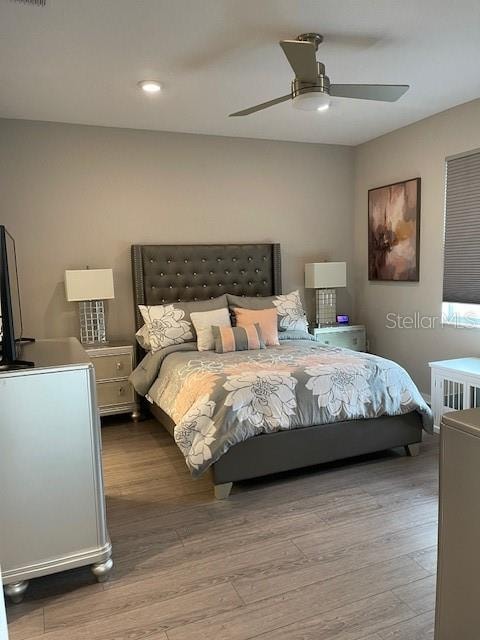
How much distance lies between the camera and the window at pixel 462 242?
12.9 ft

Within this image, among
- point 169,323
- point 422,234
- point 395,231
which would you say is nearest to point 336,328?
point 395,231

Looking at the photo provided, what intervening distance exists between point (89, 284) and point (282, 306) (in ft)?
5.91

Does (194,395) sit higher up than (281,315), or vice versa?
(281,315)

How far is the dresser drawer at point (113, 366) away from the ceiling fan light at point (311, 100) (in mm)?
2574

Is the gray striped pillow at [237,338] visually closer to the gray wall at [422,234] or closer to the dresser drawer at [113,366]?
the dresser drawer at [113,366]

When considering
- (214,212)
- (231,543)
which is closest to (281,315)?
(214,212)

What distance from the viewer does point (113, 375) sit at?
4.27 metres

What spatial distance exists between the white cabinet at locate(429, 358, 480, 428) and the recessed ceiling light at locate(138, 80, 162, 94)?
2.96m

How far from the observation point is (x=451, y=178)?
415 cm

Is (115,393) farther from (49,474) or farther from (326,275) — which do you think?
(326,275)

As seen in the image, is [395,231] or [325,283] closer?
[395,231]

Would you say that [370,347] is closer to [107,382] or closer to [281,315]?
[281,315]

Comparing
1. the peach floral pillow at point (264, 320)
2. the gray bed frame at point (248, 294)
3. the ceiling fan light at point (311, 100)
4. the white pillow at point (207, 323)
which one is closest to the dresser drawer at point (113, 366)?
the gray bed frame at point (248, 294)

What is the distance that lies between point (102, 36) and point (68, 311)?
2.49 metres
